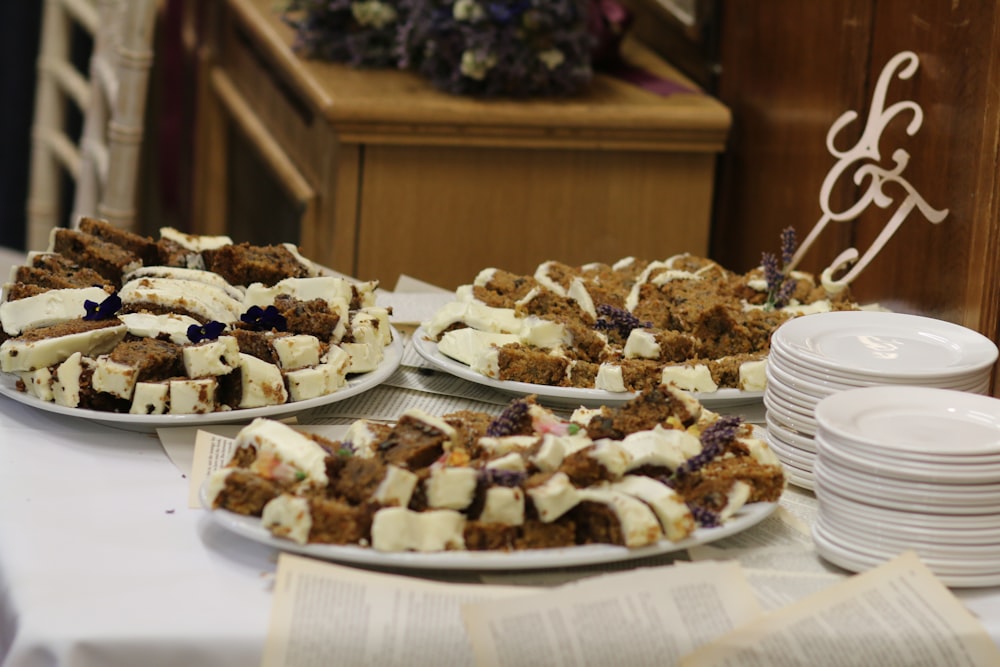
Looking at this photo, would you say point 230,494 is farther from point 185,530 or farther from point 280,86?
point 280,86

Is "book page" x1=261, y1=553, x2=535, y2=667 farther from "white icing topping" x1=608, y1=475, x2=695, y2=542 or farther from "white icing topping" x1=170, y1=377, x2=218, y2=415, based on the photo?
"white icing topping" x1=170, y1=377, x2=218, y2=415

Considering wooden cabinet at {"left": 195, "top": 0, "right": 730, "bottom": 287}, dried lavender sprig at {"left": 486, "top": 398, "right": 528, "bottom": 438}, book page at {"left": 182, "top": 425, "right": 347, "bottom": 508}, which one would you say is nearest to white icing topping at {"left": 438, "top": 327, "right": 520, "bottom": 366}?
book page at {"left": 182, "top": 425, "right": 347, "bottom": 508}

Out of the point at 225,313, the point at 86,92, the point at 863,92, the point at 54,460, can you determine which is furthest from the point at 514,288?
the point at 86,92

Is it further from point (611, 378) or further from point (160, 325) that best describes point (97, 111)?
point (611, 378)

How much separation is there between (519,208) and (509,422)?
175 cm

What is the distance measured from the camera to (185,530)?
1243mm

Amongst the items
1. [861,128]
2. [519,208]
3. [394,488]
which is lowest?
[519,208]

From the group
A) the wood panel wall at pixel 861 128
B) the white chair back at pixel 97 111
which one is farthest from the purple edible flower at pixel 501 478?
the white chair back at pixel 97 111

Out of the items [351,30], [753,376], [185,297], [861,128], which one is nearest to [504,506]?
[753,376]

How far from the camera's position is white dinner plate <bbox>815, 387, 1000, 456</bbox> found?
1.18 metres

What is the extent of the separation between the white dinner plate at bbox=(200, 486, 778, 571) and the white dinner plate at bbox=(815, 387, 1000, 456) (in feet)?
0.53

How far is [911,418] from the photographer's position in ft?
4.07

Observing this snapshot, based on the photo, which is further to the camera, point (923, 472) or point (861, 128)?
point (861, 128)

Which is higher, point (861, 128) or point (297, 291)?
point (861, 128)
